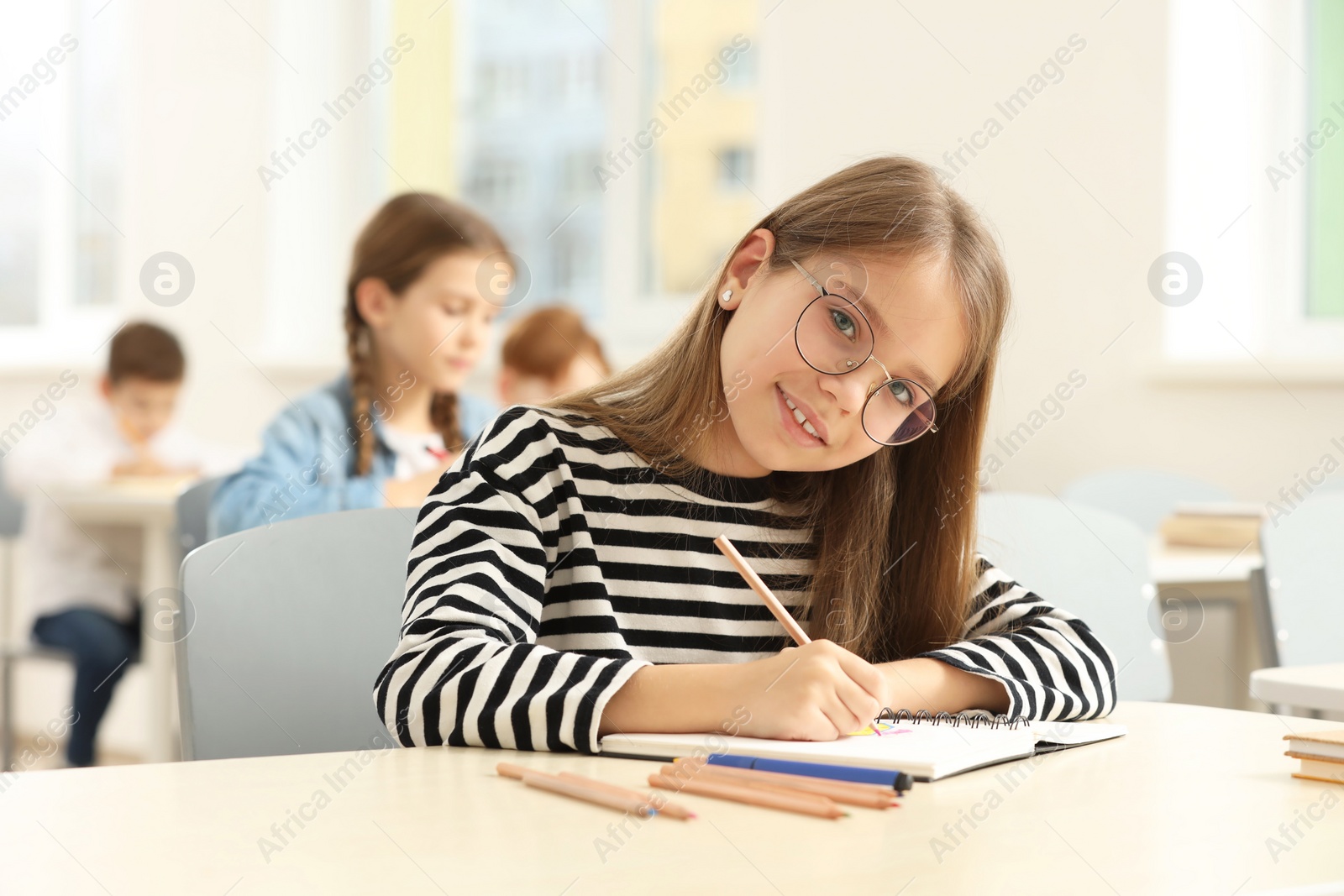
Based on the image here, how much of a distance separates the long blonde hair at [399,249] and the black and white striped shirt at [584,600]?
56.7 inches

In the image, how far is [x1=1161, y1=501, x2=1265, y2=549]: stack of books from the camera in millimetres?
2391

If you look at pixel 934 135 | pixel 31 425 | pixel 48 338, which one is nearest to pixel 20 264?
pixel 48 338

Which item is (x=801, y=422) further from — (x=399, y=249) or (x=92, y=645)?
(x=92, y=645)

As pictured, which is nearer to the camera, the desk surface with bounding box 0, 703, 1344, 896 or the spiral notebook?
the desk surface with bounding box 0, 703, 1344, 896

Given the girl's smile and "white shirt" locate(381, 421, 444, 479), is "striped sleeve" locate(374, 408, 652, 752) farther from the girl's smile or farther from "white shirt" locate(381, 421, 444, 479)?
"white shirt" locate(381, 421, 444, 479)

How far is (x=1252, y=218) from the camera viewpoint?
3295 mm

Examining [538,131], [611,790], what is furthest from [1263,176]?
[611,790]

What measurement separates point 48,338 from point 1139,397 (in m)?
3.94

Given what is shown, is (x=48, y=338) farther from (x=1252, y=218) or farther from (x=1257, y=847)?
(x=1257, y=847)

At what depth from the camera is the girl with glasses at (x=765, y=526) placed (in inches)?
35.6

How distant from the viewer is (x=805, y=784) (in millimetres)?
750

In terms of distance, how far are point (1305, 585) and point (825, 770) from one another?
1.25 metres

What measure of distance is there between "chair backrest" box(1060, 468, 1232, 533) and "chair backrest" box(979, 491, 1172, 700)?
128 centimetres

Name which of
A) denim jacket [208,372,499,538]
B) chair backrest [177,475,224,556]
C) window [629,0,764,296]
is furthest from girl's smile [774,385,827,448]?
window [629,0,764,296]
